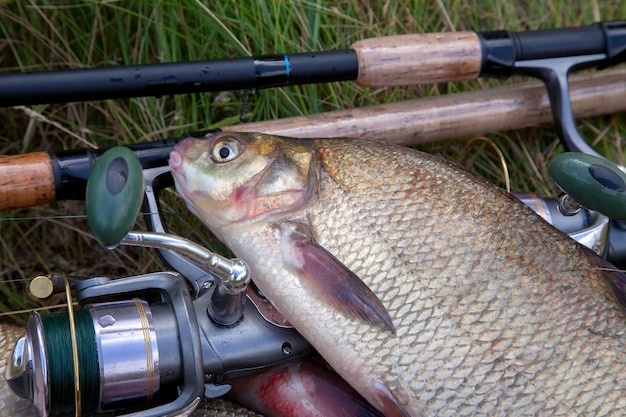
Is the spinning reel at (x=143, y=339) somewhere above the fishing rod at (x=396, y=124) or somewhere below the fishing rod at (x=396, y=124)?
below

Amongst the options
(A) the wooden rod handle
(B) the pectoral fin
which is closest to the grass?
(A) the wooden rod handle

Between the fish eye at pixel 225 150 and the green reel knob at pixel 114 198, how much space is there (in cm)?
43

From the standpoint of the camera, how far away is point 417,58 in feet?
8.61

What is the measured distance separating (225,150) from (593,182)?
3.12ft

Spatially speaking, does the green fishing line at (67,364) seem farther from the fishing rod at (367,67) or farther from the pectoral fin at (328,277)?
the fishing rod at (367,67)

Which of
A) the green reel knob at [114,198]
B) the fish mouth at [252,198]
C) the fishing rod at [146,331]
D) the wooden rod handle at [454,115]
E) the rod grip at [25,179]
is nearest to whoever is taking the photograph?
the green reel knob at [114,198]

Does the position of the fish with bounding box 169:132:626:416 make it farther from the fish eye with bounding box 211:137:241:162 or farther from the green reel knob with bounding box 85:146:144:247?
the green reel knob with bounding box 85:146:144:247

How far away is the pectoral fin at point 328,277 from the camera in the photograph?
191cm

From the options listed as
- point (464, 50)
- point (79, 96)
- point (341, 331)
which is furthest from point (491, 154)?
point (79, 96)

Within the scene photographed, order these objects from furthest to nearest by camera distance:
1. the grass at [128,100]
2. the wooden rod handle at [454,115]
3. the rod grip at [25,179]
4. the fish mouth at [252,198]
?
the grass at [128,100] → the wooden rod handle at [454,115] → the rod grip at [25,179] → the fish mouth at [252,198]

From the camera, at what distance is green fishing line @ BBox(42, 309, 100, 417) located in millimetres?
1822

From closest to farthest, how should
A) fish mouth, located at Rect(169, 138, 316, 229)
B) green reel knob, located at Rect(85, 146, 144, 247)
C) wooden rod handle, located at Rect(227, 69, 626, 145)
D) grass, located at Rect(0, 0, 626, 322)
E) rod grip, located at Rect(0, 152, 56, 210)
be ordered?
1. green reel knob, located at Rect(85, 146, 144, 247)
2. fish mouth, located at Rect(169, 138, 316, 229)
3. rod grip, located at Rect(0, 152, 56, 210)
4. wooden rod handle, located at Rect(227, 69, 626, 145)
5. grass, located at Rect(0, 0, 626, 322)

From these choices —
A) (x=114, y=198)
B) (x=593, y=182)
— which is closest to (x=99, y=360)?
(x=114, y=198)

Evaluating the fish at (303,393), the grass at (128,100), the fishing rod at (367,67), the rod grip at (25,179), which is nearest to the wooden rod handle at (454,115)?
the fishing rod at (367,67)
